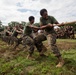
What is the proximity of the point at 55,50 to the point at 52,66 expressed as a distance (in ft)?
1.78

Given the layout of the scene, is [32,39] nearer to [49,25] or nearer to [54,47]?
[49,25]

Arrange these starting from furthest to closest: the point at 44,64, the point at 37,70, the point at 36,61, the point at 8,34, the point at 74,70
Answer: the point at 8,34
the point at 36,61
the point at 44,64
the point at 37,70
the point at 74,70

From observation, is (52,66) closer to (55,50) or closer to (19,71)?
(55,50)

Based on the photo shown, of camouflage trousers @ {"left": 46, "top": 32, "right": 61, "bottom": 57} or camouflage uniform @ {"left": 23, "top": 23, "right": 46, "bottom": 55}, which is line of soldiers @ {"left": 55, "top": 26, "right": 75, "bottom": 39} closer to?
camouflage uniform @ {"left": 23, "top": 23, "right": 46, "bottom": 55}

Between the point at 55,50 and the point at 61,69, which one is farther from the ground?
the point at 55,50

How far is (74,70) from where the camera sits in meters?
6.32

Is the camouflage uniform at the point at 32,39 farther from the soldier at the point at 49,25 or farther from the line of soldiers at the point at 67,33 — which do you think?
the line of soldiers at the point at 67,33

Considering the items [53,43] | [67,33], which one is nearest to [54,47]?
[53,43]

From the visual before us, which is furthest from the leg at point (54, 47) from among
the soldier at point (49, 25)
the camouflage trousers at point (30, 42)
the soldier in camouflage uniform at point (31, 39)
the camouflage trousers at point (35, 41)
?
the camouflage trousers at point (30, 42)

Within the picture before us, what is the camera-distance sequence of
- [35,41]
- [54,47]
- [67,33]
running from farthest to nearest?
[67,33], [35,41], [54,47]

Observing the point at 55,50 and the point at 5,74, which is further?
the point at 55,50

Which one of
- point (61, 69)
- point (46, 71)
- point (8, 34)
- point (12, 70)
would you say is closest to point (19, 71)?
point (12, 70)

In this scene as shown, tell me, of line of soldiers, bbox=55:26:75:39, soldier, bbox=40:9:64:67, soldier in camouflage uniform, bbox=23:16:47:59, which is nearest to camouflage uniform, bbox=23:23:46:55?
soldier in camouflage uniform, bbox=23:16:47:59

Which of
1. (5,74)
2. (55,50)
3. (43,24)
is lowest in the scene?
(5,74)
